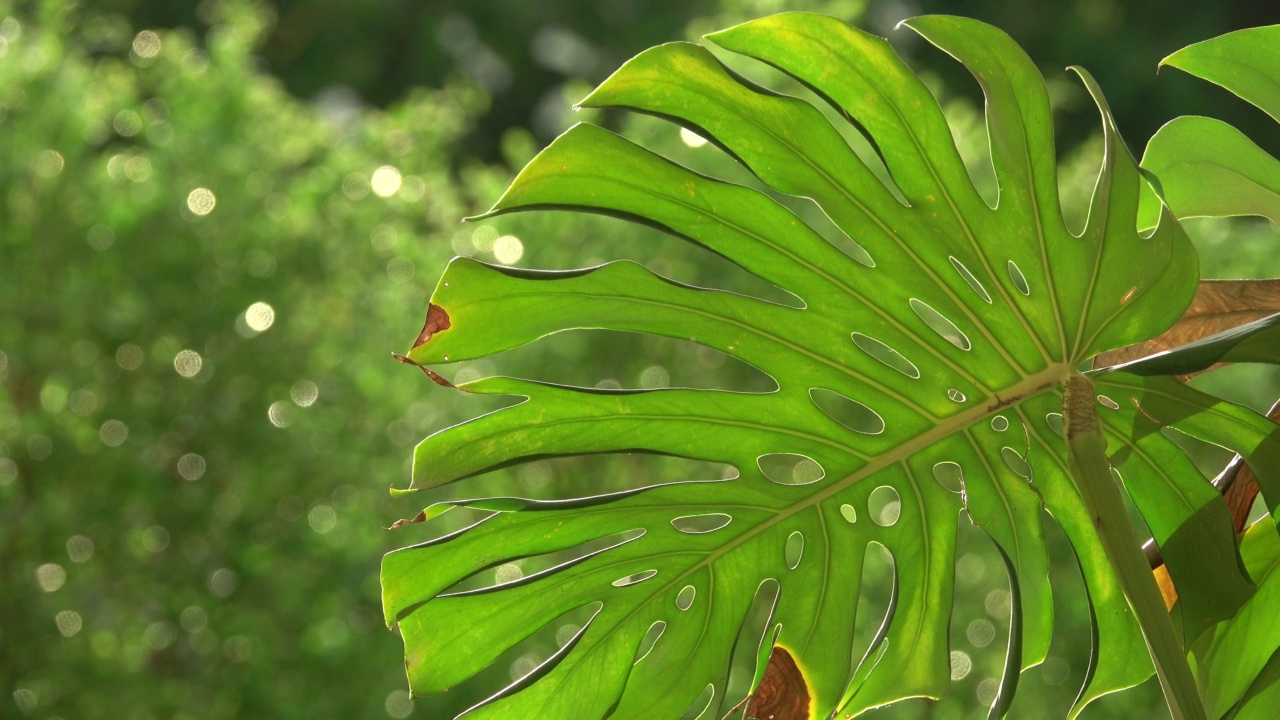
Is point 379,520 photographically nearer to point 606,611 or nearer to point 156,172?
point 156,172

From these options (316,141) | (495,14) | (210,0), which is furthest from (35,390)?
(495,14)

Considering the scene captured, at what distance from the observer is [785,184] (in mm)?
737

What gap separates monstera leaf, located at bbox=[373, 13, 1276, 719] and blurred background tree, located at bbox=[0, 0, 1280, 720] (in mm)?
2776

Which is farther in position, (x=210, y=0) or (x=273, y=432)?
(x=210, y=0)

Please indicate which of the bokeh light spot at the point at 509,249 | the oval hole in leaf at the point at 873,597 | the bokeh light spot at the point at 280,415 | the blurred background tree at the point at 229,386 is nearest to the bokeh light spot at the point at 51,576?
the blurred background tree at the point at 229,386

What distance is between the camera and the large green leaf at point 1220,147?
29.7 inches

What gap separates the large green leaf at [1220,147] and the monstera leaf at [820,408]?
111 millimetres

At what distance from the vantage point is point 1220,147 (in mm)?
775

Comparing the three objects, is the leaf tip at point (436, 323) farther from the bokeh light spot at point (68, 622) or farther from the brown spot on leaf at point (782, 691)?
the bokeh light spot at point (68, 622)

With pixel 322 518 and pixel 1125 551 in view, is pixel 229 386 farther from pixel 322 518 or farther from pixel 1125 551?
pixel 1125 551

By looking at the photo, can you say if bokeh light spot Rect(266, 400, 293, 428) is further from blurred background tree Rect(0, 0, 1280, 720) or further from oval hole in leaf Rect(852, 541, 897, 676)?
oval hole in leaf Rect(852, 541, 897, 676)

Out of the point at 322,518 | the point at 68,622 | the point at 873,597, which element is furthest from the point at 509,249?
the point at 68,622

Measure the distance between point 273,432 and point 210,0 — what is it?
6.52 metres

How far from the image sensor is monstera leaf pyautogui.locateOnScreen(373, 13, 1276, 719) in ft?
2.29
